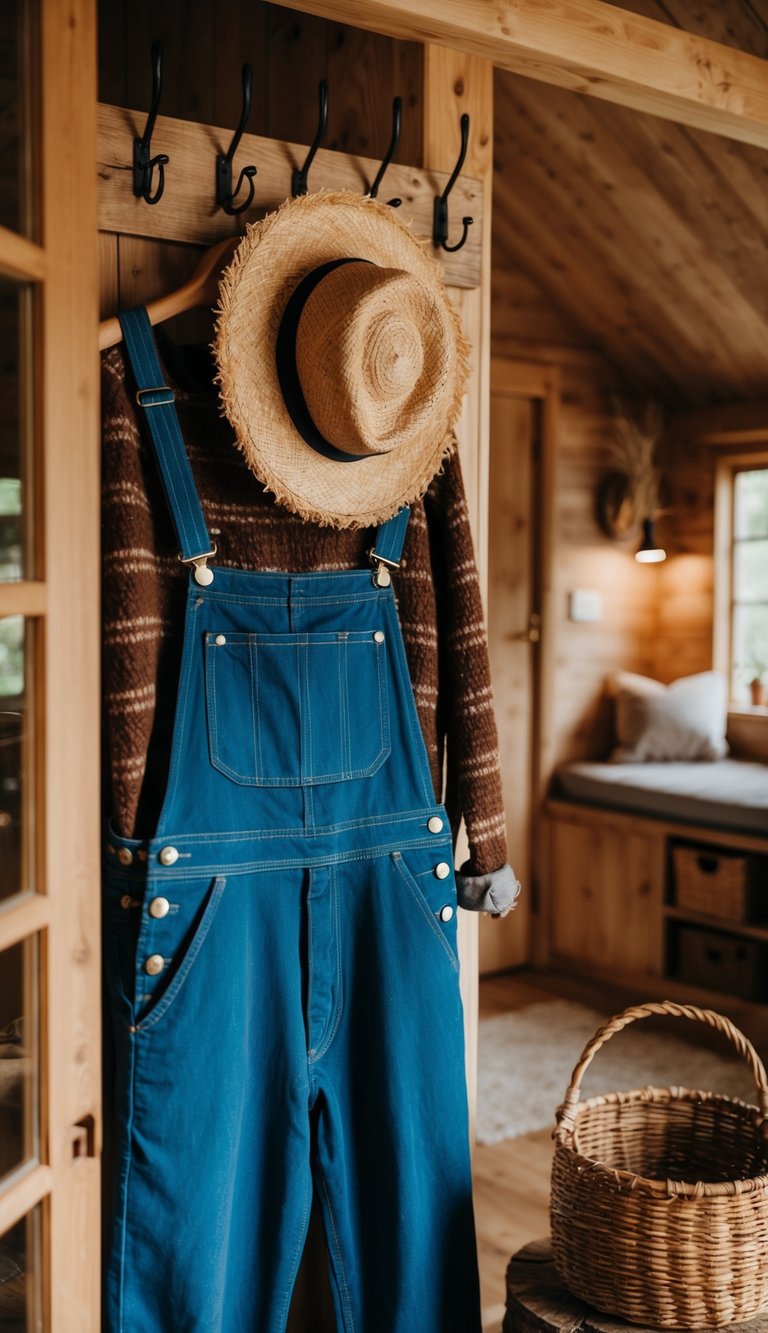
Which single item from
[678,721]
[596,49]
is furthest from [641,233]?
[596,49]

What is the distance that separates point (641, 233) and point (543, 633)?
1.50 meters

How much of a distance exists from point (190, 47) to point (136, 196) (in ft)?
3.61

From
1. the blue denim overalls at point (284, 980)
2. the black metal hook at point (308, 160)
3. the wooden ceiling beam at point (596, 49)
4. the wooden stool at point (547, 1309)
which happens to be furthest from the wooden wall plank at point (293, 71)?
the wooden stool at point (547, 1309)

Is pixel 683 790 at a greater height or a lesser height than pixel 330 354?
lesser

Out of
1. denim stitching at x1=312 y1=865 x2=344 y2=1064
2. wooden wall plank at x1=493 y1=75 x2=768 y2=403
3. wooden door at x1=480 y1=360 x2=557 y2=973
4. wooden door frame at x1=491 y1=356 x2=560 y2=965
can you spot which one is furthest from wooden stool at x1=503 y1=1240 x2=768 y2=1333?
wooden wall plank at x1=493 y1=75 x2=768 y2=403

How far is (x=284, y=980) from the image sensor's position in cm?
171

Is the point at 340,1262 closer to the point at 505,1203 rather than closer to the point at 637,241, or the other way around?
the point at 505,1203

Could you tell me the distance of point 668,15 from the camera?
3.31 meters

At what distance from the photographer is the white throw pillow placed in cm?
486

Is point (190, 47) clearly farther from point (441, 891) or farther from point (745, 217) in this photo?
point (745, 217)

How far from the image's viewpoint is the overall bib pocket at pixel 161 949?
1.61m

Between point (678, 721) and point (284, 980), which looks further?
point (678, 721)

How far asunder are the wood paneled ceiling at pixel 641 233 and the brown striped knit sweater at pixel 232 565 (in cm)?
212

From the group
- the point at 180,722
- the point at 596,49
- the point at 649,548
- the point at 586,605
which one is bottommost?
the point at 180,722
